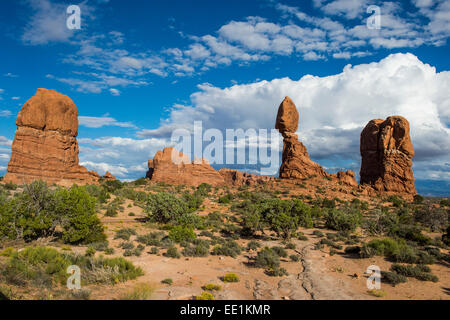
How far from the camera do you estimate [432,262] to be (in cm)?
1367

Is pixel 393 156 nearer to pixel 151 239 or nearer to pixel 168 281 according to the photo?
pixel 151 239

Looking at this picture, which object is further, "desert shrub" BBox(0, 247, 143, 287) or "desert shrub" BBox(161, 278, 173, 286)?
"desert shrub" BBox(161, 278, 173, 286)

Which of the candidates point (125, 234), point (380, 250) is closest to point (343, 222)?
point (380, 250)

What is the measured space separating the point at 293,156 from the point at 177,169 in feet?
115

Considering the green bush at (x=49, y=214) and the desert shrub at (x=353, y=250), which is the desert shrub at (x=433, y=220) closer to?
the desert shrub at (x=353, y=250)

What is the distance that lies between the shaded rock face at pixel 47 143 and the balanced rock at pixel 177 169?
2125 cm

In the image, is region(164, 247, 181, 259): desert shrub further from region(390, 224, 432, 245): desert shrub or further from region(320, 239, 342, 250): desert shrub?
region(390, 224, 432, 245): desert shrub

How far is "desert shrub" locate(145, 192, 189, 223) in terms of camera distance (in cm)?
2564

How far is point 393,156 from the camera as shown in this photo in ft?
154

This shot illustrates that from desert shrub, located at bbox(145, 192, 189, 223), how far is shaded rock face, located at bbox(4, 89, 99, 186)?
27.3m

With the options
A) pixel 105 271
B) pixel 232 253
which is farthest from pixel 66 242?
pixel 232 253

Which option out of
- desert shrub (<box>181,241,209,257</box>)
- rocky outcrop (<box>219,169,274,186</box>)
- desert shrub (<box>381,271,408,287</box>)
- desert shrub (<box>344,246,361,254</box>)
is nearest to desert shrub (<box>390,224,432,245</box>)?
desert shrub (<box>344,246,361,254</box>)

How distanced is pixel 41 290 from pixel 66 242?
28.4 ft
